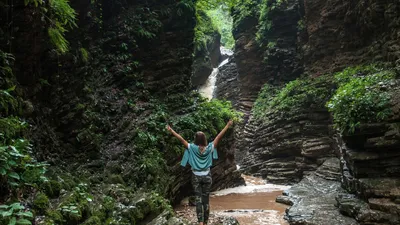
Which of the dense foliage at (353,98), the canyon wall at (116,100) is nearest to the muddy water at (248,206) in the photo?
the canyon wall at (116,100)

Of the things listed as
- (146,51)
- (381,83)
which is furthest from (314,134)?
(146,51)

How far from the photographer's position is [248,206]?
9.79 m

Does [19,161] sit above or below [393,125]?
below

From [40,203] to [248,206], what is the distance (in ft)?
23.8

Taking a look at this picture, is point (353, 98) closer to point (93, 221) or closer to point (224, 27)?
point (93, 221)

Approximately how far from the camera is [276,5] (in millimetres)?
21953

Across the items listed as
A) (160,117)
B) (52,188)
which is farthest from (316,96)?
(52,188)

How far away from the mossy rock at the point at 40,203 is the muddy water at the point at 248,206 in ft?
10.9

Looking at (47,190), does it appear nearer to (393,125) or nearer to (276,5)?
(393,125)

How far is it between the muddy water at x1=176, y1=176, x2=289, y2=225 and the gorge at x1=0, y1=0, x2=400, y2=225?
37 cm

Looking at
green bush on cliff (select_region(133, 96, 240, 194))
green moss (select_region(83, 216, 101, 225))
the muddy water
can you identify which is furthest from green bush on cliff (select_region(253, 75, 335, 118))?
green moss (select_region(83, 216, 101, 225))

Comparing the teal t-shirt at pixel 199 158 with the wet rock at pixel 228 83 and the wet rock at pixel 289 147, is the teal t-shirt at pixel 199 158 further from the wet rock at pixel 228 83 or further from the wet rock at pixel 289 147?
the wet rock at pixel 228 83

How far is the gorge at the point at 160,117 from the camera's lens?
16.0 ft

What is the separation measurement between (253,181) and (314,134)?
13.2ft
